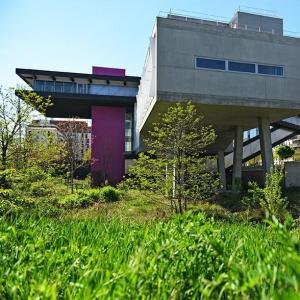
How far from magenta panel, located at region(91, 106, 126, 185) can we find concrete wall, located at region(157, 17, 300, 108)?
653 inches

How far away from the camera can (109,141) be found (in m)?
34.8

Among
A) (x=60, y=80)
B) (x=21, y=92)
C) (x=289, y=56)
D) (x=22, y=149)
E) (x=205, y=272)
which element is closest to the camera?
(x=205, y=272)

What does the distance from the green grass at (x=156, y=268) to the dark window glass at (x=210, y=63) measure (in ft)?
54.1

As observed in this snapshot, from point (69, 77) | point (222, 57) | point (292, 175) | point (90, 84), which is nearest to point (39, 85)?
point (69, 77)

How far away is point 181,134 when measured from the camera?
1530 cm

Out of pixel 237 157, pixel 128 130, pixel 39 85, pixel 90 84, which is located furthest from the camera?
pixel 128 130

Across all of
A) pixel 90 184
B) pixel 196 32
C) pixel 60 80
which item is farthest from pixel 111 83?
pixel 196 32

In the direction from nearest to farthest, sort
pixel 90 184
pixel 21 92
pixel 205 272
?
pixel 205 272, pixel 21 92, pixel 90 184

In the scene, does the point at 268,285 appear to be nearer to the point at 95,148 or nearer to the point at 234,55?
the point at 234,55

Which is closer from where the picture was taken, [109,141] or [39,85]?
[39,85]

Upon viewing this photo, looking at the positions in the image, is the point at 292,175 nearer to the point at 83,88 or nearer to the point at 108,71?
the point at 83,88

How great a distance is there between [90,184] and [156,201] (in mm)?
14394

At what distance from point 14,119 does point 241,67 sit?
11670 millimetres

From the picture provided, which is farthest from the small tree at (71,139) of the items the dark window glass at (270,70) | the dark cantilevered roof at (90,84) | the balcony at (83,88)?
the dark window glass at (270,70)
